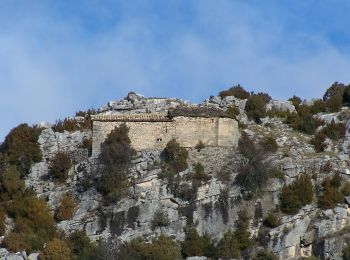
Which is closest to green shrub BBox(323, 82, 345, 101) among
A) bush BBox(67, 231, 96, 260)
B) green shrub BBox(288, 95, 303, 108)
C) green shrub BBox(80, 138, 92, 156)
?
green shrub BBox(288, 95, 303, 108)

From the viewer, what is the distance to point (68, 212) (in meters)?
49.5

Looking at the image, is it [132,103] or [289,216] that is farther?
[132,103]

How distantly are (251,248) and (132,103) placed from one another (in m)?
15.7

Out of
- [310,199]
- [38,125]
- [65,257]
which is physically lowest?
[65,257]

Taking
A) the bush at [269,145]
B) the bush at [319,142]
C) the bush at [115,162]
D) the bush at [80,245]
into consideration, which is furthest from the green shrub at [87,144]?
the bush at [319,142]

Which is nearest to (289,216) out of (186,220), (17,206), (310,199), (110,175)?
(310,199)

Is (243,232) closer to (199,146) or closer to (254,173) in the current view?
(254,173)

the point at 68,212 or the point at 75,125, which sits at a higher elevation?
the point at 75,125

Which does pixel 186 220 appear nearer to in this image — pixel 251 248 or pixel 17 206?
pixel 251 248

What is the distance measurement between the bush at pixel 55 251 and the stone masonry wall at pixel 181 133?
760 cm

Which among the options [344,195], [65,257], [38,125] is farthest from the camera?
[38,125]

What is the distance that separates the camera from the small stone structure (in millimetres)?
52781

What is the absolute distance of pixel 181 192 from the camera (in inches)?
1946

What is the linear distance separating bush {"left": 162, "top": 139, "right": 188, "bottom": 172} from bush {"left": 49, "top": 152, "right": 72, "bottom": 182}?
5.11m
